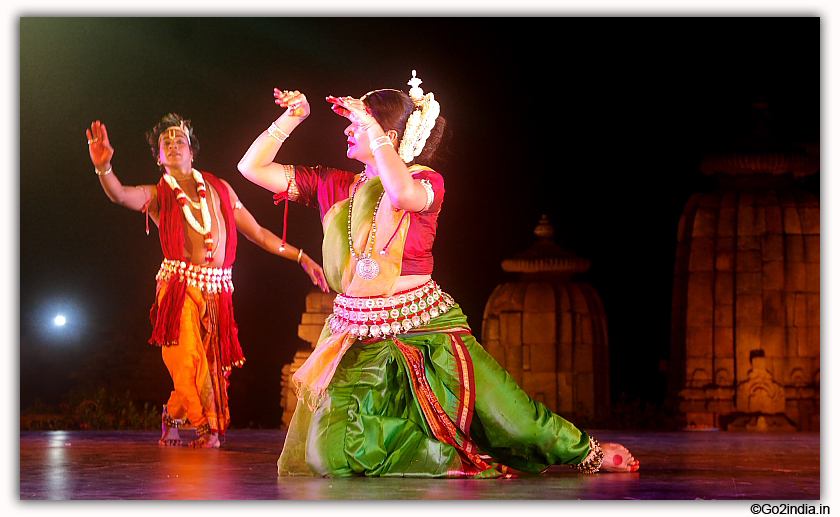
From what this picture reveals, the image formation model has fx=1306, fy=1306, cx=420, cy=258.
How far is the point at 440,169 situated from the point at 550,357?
1.35 meters

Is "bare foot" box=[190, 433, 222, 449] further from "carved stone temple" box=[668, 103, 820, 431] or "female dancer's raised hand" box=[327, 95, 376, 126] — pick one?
"carved stone temple" box=[668, 103, 820, 431]

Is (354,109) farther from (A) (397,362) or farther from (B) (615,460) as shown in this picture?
(B) (615,460)

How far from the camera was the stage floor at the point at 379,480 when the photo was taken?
396 centimetres

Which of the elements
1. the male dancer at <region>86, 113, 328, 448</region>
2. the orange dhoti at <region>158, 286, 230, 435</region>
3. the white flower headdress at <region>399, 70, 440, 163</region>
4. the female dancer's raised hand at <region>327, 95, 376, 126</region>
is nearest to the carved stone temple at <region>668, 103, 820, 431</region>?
the male dancer at <region>86, 113, 328, 448</region>

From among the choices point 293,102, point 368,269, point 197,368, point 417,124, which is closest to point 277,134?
point 293,102

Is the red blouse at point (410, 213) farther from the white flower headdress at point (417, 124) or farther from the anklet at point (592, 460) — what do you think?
the anklet at point (592, 460)

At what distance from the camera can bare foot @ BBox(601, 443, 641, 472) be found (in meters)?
4.48

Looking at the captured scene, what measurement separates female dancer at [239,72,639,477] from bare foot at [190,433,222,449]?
1.27m

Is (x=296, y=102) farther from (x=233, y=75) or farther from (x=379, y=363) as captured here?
(x=233, y=75)

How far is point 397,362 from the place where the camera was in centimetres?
439

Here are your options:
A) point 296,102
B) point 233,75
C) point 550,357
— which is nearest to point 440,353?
point 296,102

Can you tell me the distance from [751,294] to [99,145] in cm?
348

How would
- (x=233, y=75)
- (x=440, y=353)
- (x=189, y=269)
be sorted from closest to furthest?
1. (x=440, y=353)
2. (x=189, y=269)
3. (x=233, y=75)

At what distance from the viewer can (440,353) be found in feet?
14.4
